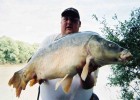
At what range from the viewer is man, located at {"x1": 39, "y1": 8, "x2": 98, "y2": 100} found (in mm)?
4004

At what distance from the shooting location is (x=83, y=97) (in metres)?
4.11

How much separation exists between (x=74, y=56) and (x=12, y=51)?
102 ft

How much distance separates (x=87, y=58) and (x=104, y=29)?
837 centimetres

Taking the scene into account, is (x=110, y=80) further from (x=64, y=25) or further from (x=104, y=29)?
(x=64, y=25)

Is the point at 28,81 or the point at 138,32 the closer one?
the point at 28,81

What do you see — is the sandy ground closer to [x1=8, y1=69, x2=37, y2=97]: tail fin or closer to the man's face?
[x1=8, y1=69, x2=37, y2=97]: tail fin

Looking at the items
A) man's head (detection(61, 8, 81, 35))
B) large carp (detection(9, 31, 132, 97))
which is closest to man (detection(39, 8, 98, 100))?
man's head (detection(61, 8, 81, 35))

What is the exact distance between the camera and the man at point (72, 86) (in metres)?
4.00

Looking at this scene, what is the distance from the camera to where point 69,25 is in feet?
13.6

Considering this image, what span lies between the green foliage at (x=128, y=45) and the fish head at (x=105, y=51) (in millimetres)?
8055

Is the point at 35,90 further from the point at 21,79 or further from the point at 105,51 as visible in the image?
the point at 105,51

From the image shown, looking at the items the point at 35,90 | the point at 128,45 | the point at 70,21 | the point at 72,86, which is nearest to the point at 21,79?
the point at 72,86

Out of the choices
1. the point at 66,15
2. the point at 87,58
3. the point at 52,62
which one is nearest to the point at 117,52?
the point at 87,58

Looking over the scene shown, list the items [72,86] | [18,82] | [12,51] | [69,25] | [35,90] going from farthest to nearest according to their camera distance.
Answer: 1. [12,51]
2. [35,90]
3. [69,25]
4. [72,86]
5. [18,82]
